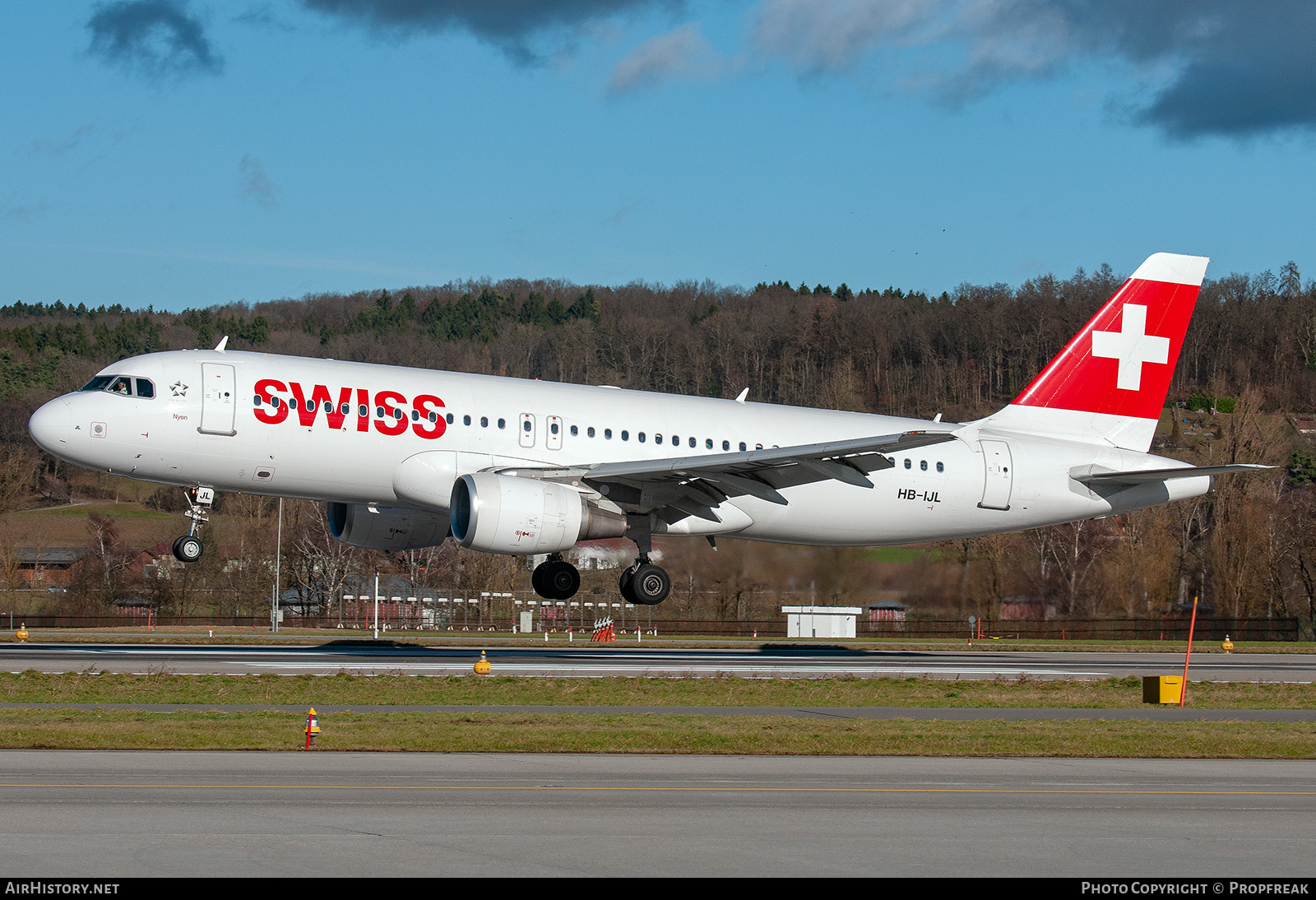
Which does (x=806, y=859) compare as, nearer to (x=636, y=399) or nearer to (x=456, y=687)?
(x=456, y=687)

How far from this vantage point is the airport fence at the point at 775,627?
60.5 metres

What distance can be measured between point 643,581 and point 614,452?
11.3 feet

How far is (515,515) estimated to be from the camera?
31469 millimetres

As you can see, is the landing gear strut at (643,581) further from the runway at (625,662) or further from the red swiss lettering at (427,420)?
the red swiss lettering at (427,420)

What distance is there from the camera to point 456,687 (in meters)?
26.3

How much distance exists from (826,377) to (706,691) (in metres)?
138

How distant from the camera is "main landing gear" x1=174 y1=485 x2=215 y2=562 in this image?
31.5 m

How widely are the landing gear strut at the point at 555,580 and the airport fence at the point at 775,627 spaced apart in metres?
21.8

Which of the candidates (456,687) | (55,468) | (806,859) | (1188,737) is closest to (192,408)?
(456,687)

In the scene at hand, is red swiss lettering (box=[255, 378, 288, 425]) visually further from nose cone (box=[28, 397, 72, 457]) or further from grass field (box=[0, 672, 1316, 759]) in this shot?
grass field (box=[0, 672, 1316, 759])

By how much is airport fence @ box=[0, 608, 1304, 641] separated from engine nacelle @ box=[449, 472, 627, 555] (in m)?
24.8

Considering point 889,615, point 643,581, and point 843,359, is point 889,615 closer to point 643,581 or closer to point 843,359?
point 643,581

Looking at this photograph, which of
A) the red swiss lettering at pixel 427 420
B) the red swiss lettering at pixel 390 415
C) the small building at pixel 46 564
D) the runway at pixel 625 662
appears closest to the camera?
the runway at pixel 625 662

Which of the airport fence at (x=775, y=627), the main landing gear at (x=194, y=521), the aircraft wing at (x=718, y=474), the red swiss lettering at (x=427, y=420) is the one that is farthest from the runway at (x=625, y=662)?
the airport fence at (x=775, y=627)
